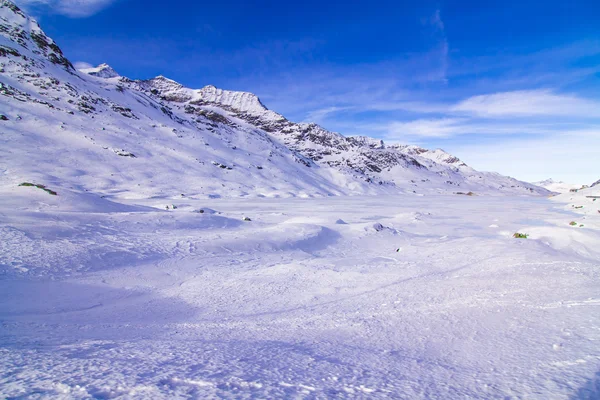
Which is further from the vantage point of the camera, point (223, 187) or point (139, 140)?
point (139, 140)

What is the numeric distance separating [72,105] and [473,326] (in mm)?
70288

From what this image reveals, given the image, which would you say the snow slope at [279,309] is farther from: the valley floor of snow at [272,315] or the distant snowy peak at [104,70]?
the distant snowy peak at [104,70]

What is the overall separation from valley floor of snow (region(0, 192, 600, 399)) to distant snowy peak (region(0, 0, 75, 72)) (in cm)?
7620

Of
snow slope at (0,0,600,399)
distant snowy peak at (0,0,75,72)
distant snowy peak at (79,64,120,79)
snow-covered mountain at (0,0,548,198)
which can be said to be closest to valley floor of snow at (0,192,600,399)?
snow slope at (0,0,600,399)

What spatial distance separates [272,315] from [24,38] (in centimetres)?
9457

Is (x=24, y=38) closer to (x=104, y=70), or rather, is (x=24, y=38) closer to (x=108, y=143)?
(x=108, y=143)

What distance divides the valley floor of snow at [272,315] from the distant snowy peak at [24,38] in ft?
250

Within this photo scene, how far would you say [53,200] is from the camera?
10.4 m

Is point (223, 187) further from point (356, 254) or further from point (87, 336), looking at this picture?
point (87, 336)

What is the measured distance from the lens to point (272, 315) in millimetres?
5016

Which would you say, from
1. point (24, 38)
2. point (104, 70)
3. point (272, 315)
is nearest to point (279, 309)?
point (272, 315)

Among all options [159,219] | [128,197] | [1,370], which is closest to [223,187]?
[128,197]

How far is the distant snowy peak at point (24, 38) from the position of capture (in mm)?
64606

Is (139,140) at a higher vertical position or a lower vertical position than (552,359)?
higher
